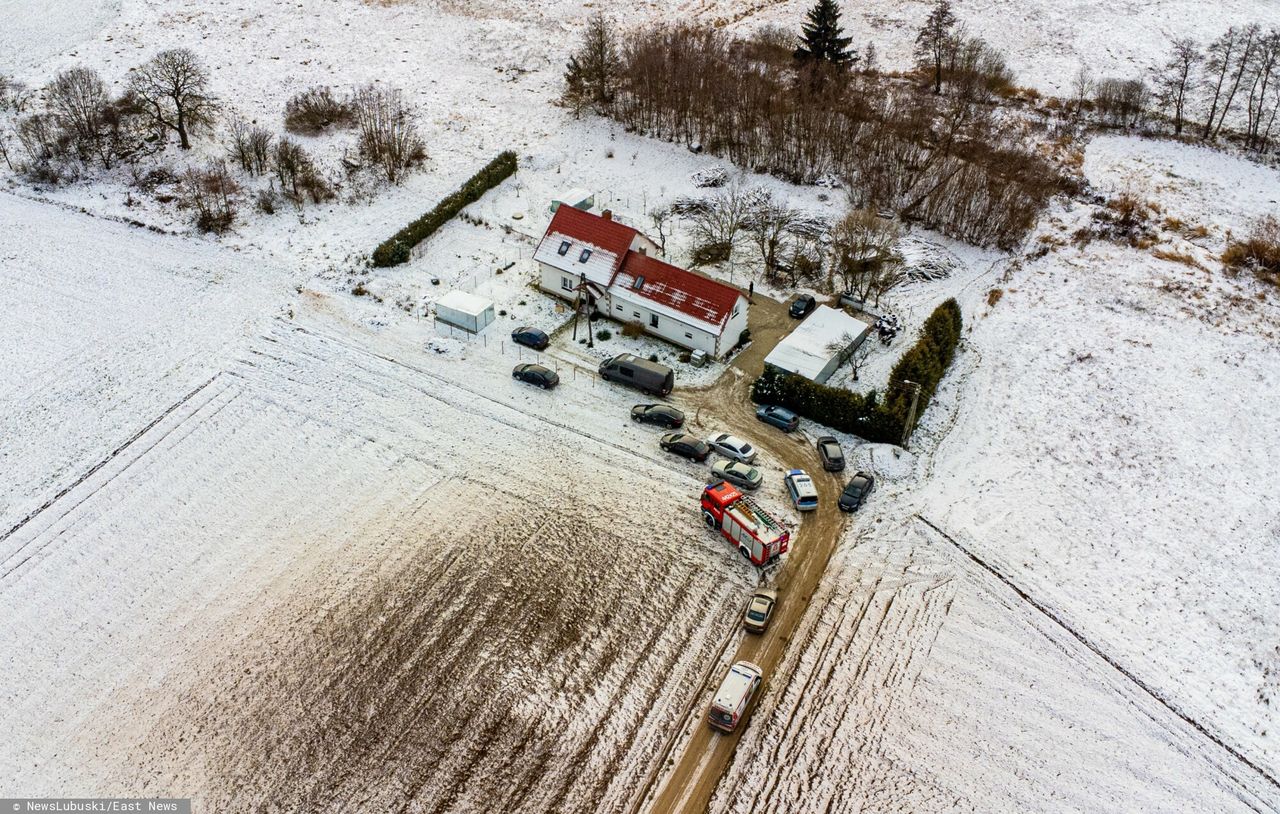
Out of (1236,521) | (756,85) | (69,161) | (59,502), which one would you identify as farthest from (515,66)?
(1236,521)

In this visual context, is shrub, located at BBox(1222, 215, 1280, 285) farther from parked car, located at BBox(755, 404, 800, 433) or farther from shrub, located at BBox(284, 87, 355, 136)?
shrub, located at BBox(284, 87, 355, 136)

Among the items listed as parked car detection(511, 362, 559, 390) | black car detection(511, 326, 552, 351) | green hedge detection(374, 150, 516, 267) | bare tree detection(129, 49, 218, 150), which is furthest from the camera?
bare tree detection(129, 49, 218, 150)

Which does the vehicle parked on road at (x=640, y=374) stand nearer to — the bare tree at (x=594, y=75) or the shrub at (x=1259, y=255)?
the bare tree at (x=594, y=75)

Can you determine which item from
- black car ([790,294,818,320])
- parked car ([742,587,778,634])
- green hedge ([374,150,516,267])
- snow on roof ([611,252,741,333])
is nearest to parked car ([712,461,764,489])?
parked car ([742,587,778,634])

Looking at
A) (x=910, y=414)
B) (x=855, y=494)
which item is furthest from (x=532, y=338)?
(x=910, y=414)

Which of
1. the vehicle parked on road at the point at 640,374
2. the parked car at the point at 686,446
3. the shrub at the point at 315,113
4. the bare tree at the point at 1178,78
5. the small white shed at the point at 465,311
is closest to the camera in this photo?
the parked car at the point at 686,446

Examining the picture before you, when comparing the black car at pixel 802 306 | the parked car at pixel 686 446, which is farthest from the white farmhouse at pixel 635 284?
the parked car at pixel 686 446

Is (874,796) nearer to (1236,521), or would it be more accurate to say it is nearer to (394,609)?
(394,609)
